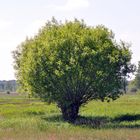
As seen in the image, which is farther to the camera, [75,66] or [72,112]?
[72,112]

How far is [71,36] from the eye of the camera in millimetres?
→ 47375

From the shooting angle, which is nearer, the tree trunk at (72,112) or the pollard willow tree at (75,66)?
the pollard willow tree at (75,66)

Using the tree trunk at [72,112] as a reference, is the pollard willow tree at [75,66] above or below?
above

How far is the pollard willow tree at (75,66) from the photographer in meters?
45.9

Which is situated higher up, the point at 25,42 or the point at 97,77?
the point at 25,42

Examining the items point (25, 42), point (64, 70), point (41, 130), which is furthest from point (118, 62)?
point (25, 42)

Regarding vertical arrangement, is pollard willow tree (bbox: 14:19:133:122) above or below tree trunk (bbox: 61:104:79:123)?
above

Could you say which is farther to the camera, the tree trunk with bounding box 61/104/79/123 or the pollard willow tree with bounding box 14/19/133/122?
the tree trunk with bounding box 61/104/79/123

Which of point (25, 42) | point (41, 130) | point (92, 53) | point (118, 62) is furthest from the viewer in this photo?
point (25, 42)

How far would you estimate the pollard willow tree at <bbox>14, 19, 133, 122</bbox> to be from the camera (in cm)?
4591

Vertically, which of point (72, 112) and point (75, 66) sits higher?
point (75, 66)

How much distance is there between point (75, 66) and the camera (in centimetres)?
4556

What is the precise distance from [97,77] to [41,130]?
1164 cm

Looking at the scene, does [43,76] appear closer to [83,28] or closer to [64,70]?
[64,70]
